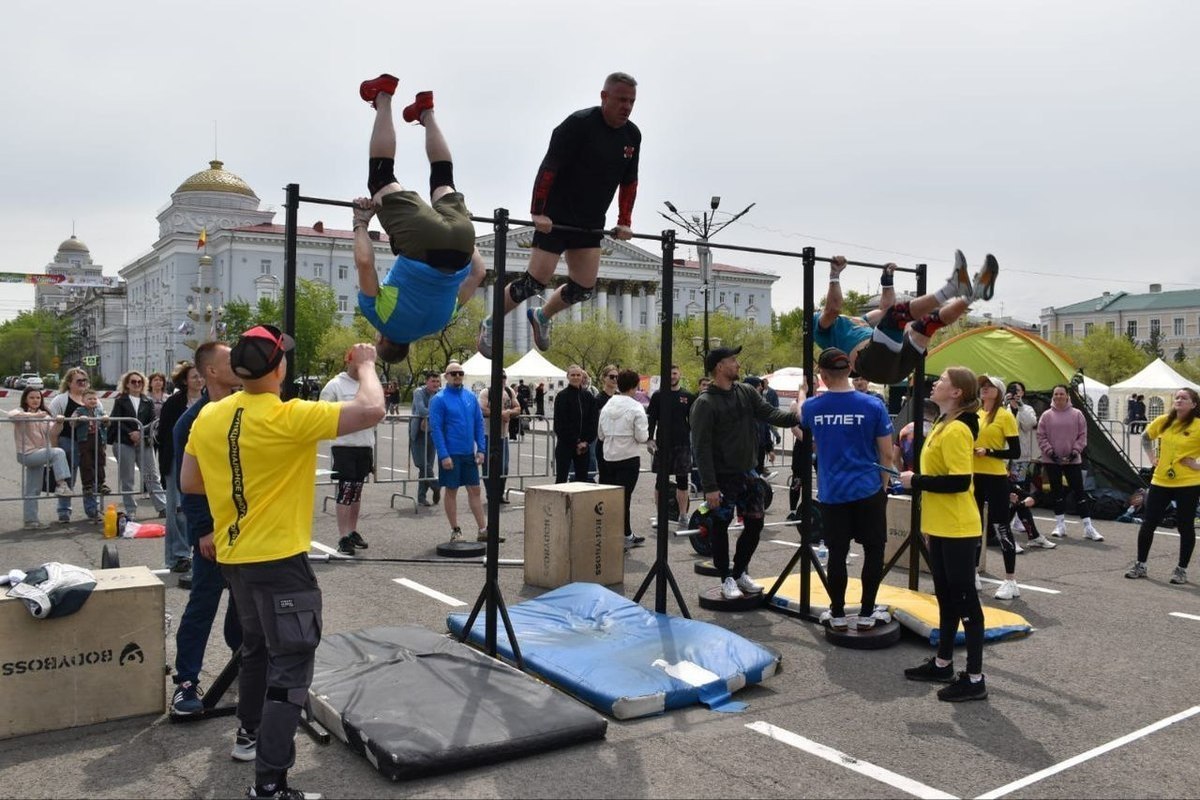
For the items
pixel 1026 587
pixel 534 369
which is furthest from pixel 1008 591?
pixel 534 369

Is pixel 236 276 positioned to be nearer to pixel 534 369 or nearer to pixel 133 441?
pixel 534 369

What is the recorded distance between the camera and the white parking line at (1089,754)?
417 cm

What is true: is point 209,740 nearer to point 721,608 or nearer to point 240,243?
point 721,608

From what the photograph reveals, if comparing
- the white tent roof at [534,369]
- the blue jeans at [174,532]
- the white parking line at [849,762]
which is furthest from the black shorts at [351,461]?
the white tent roof at [534,369]

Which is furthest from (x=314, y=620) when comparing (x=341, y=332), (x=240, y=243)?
(x=240, y=243)

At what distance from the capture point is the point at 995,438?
318 inches

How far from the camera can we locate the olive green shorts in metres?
4.92

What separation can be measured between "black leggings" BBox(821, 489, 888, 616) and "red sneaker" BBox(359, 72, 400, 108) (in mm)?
4022

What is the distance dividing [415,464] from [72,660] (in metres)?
9.29

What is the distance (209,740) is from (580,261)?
11.8 feet

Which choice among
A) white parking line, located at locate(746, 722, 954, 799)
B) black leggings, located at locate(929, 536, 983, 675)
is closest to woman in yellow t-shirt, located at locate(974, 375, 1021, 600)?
black leggings, located at locate(929, 536, 983, 675)

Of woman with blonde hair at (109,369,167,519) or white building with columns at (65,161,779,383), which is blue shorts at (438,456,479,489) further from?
white building with columns at (65,161,779,383)

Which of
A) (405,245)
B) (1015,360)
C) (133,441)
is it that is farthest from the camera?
(1015,360)

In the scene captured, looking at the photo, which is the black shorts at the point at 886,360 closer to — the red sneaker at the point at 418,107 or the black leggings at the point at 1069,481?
the red sneaker at the point at 418,107
